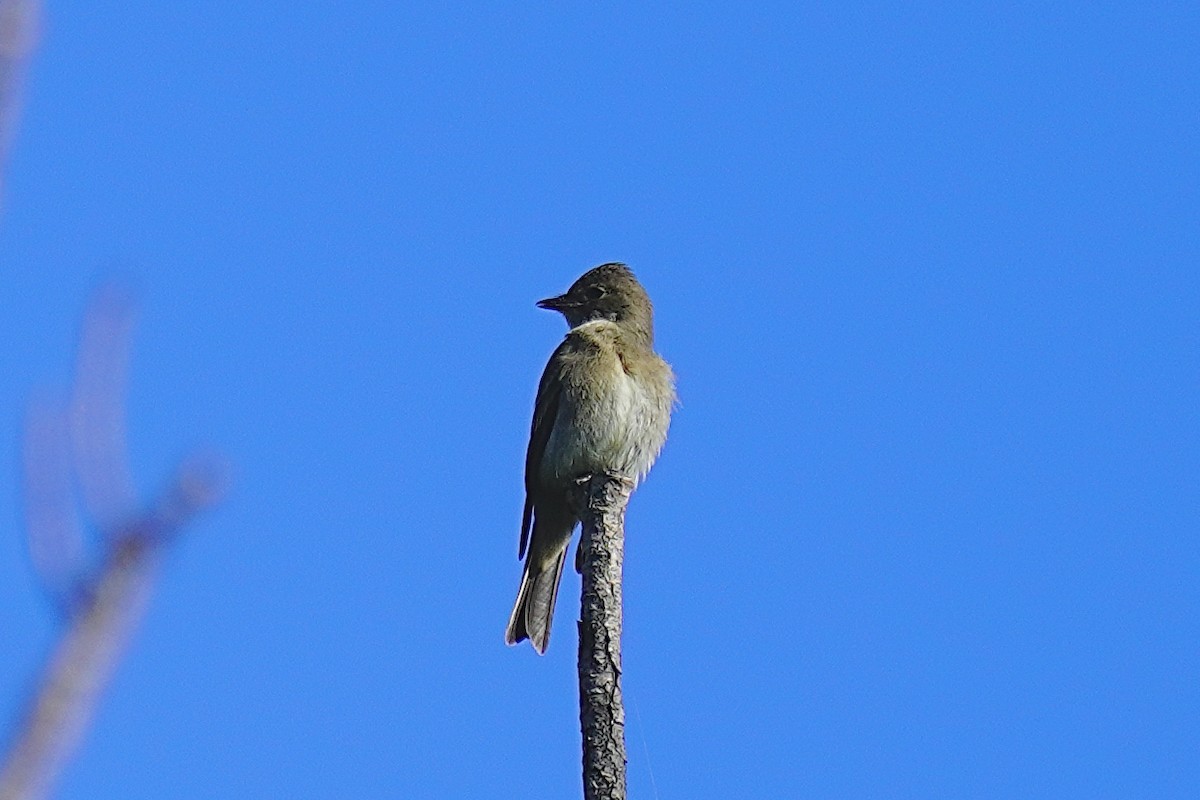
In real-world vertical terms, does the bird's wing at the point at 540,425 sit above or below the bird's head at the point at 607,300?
below

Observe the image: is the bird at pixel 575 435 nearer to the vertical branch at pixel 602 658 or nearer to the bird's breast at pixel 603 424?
the bird's breast at pixel 603 424

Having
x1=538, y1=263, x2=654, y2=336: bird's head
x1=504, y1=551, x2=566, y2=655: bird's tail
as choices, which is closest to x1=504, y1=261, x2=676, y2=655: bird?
x1=504, y1=551, x2=566, y2=655: bird's tail

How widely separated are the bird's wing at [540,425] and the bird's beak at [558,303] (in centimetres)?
99

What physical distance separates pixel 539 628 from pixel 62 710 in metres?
7.85

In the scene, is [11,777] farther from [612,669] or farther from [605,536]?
[605,536]

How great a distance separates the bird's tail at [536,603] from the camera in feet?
29.6

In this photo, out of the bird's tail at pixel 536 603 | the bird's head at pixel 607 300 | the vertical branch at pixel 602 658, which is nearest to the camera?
the vertical branch at pixel 602 658

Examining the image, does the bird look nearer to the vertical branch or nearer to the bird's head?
the bird's head

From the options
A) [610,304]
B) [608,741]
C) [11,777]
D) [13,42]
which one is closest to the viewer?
[11,777]

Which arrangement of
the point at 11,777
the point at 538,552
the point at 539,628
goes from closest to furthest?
the point at 11,777, the point at 539,628, the point at 538,552

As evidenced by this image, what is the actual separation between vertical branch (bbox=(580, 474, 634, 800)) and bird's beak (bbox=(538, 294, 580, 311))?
14.2 ft

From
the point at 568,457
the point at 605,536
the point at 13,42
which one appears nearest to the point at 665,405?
the point at 568,457

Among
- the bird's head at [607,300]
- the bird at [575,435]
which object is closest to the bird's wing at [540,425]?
the bird at [575,435]

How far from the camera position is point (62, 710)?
50.9 inches
